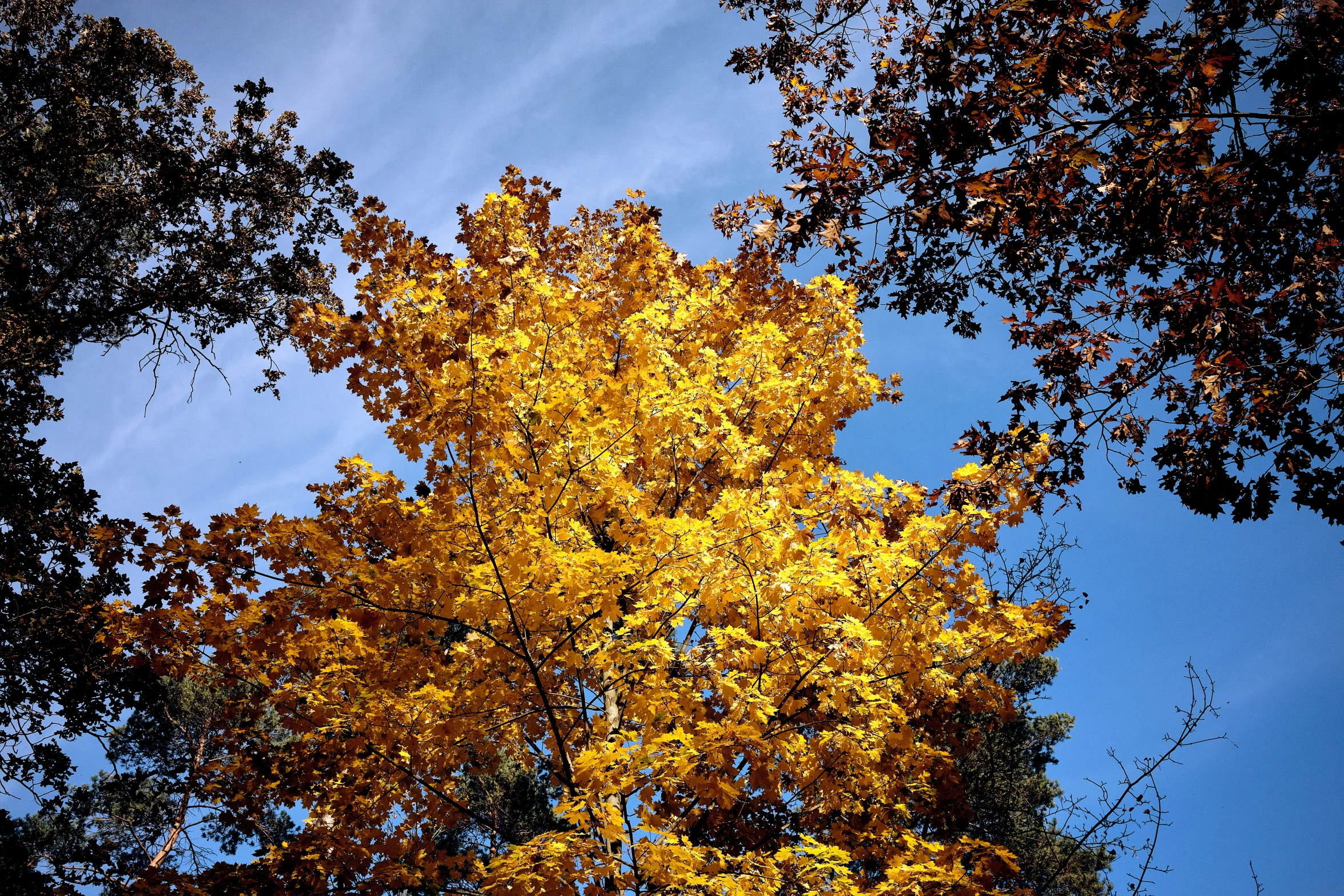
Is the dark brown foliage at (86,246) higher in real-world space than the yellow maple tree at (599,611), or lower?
higher

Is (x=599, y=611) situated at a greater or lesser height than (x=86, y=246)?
lesser

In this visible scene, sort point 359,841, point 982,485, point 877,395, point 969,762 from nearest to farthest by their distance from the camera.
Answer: point 982,485
point 359,841
point 877,395
point 969,762

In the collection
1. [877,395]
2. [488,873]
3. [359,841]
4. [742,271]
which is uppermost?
[742,271]

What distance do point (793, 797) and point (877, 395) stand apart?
3860 mm

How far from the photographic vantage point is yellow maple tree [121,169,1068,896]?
4.27 metres

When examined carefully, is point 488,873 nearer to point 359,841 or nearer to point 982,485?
point 359,841

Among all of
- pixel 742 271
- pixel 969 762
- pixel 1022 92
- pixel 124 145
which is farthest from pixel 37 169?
pixel 969 762

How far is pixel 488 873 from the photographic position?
3.94 m

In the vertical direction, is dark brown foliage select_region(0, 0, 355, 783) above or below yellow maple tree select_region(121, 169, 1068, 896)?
above

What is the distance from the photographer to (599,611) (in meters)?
4.87

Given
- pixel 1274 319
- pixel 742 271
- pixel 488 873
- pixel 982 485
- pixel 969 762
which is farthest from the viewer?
pixel 969 762

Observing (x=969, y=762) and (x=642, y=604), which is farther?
(x=969, y=762)

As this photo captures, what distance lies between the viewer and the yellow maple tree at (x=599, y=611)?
4273 millimetres

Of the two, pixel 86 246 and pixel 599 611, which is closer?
pixel 599 611
